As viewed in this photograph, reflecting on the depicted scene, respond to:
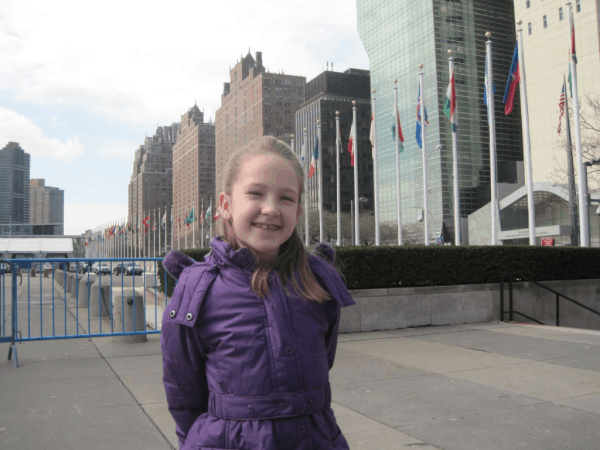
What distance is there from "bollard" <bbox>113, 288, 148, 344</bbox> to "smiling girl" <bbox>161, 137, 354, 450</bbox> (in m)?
7.17

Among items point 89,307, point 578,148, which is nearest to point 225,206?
point 89,307

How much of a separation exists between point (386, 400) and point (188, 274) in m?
3.89

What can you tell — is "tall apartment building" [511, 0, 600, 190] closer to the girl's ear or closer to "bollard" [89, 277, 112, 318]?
"bollard" [89, 277, 112, 318]

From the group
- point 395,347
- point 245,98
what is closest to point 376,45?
point 245,98

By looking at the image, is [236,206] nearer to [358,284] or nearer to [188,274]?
[188,274]

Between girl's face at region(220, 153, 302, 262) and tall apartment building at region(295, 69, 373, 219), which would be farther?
tall apartment building at region(295, 69, 373, 219)

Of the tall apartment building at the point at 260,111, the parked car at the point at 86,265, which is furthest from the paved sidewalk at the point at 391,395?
the tall apartment building at the point at 260,111

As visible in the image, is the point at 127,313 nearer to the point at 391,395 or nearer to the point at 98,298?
the point at 98,298

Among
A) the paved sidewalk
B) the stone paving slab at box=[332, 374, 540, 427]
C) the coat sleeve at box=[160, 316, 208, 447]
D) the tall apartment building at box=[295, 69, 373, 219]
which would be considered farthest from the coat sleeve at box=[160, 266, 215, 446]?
the tall apartment building at box=[295, 69, 373, 219]

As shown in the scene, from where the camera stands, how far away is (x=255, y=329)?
165 centimetres

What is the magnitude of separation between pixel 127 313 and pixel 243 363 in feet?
24.8

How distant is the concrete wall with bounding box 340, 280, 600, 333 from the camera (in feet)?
32.4

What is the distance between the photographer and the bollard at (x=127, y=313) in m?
8.57

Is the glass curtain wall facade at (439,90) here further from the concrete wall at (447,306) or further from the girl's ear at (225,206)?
the girl's ear at (225,206)
